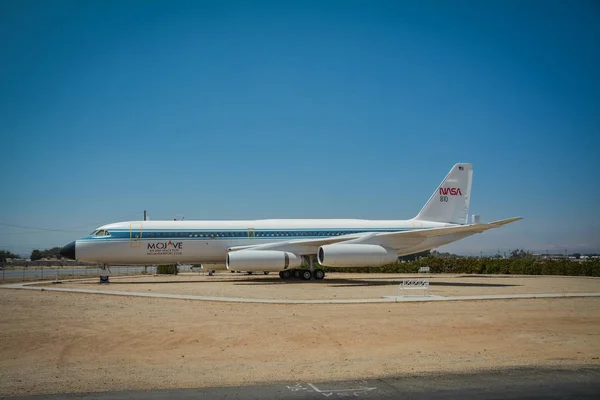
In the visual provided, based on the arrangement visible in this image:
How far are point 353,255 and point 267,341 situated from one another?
16679 millimetres

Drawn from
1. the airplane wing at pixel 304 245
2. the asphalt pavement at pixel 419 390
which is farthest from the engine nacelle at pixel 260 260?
the asphalt pavement at pixel 419 390

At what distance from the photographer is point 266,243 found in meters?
31.8

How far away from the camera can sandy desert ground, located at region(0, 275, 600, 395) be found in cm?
957

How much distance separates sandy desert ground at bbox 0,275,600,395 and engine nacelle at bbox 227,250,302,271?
10.2 metres

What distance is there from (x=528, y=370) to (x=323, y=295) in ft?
42.3

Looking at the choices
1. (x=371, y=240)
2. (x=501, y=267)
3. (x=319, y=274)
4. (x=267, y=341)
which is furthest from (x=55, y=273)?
(x=267, y=341)

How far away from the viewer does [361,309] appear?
17141mm

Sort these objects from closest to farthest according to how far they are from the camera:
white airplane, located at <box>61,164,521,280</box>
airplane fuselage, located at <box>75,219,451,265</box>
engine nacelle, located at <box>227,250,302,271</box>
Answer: engine nacelle, located at <box>227,250,302,271</box>, white airplane, located at <box>61,164,521,280</box>, airplane fuselage, located at <box>75,219,451,265</box>

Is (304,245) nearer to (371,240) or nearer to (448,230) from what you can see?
(371,240)

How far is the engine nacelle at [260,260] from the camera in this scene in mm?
28672

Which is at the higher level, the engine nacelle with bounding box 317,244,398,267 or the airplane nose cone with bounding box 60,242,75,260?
the airplane nose cone with bounding box 60,242,75,260

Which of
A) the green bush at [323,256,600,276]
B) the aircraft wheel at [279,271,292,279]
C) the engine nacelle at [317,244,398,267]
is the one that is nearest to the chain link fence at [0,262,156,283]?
the aircraft wheel at [279,271,292,279]

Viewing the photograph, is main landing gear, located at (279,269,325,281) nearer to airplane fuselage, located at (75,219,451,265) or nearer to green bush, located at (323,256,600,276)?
airplane fuselage, located at (75,219,451,265)

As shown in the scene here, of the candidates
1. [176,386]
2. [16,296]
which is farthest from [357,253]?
[176,386]
